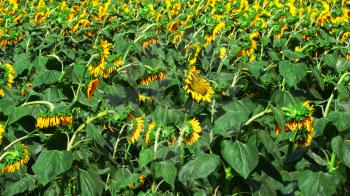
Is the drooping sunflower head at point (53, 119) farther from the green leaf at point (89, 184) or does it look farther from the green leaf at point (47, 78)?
the green leaf at point (47, 78)

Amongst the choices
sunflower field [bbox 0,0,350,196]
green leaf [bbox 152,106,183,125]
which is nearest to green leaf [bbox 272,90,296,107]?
sunflower field [bbox 0,0,350,196]

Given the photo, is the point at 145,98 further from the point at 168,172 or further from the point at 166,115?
the point at 168,172

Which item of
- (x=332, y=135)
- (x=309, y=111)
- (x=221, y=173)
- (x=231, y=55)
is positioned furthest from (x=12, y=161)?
(x=231, y=55)

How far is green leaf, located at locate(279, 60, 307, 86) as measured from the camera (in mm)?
3746

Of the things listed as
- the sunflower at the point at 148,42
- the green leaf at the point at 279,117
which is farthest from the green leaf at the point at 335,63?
the green leaf at the point at 279,117

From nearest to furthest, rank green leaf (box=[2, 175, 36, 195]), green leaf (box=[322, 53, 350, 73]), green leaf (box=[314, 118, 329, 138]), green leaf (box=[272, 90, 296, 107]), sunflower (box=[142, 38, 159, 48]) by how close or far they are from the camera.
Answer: green leaf (box=[314, 118, 329, 138]) → green leaf (box=[2, 175, 36, 195]) → green leaf (box=[272, 90, 296, 107]) → green leaf (box=[322, 53, 350, 73]) → sunflower (box=[142, 38, 159, 48])

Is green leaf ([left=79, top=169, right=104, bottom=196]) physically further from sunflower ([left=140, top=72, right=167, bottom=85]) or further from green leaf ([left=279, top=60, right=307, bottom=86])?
green leaf ([left=279, top=60, right=307, bottom=86])

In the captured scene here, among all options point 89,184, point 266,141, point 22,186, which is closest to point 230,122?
point 266,141

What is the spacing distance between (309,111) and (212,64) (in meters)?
3.19

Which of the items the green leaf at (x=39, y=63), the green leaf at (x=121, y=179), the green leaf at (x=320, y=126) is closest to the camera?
the green leaf at (x=320, y=126)

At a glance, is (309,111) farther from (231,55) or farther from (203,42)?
(203,42)

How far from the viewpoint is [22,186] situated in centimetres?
286

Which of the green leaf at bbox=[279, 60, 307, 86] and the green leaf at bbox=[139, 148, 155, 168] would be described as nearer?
the green leaf at bbox=[139, 148, 155, 168]

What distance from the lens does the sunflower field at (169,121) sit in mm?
2428
